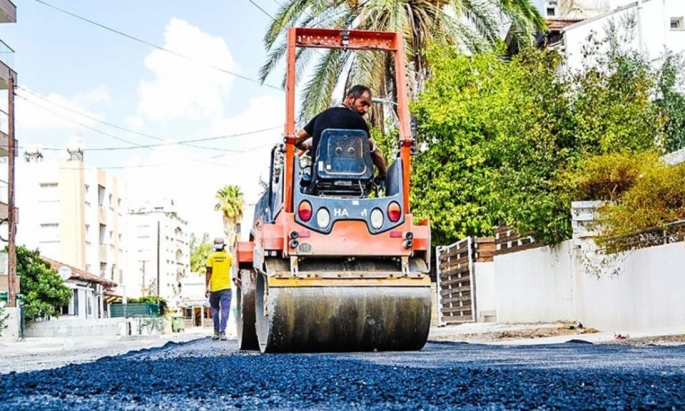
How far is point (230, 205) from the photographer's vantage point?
215ft

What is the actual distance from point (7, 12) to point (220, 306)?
2515cm

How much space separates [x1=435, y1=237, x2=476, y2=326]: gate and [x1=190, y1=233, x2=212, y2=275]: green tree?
73.3m

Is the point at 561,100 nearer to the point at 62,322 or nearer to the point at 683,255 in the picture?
the point at 683,255

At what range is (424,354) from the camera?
335 inches

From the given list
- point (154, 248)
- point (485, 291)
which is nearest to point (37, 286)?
point (485, 291)

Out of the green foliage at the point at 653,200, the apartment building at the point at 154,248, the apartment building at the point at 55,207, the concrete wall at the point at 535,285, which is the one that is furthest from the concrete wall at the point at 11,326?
the apartment building at the point at 154,248

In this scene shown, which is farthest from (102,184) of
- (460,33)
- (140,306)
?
(460,33)

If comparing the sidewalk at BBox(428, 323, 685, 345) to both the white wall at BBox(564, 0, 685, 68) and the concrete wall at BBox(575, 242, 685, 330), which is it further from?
the white wall at BBox(564, 0, 685, 68)

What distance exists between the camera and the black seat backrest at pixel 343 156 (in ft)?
29.6

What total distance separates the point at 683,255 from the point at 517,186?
15.2 ft

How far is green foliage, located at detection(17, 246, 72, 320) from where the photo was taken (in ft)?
128

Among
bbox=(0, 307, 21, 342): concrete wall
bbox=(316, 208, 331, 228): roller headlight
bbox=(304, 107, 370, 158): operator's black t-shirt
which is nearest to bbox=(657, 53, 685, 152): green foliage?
bbox=(304, 107, 370, 158): operator's black t-shirt

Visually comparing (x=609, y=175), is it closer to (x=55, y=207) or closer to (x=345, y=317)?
(x=345, y=317)

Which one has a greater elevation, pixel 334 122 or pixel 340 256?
pixel 334 122
